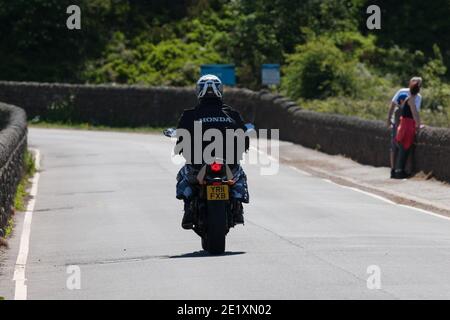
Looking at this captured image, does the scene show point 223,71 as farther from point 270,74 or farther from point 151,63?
point 151,63

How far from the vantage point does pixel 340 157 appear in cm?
3183

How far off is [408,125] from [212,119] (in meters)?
11.1

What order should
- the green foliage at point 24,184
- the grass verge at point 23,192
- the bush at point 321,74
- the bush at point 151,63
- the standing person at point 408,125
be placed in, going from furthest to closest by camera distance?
the bush at point 151,63, the bush at point 321,74, the standing person at point 408,125, the green foliage at point 24,184, the grass verge at point 23,192

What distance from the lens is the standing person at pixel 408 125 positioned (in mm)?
24812

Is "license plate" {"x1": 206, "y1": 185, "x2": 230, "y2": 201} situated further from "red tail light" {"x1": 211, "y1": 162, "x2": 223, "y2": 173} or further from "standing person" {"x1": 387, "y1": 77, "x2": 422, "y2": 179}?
"standing person" {"x1": 387, "y1": 77, "x2": 422, "y2": 179}

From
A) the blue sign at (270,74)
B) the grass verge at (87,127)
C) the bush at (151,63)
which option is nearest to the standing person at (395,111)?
the blue sign at (270,74)

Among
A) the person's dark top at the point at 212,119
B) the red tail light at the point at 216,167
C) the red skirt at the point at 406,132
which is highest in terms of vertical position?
the person's dark top at the point at 212,119

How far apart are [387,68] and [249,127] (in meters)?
38.3

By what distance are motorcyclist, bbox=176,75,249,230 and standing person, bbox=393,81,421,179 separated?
10.6 meters

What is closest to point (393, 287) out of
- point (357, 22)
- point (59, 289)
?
point (59, 289)

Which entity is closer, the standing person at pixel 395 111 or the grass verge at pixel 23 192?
the grass verge at pixel 23 192

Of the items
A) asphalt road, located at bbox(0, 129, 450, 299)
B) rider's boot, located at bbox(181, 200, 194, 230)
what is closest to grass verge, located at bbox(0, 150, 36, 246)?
asphalt road, located at bbox(0, 129, 450, 299)

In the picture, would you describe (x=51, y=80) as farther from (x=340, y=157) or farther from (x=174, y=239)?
(x=174, y=239)

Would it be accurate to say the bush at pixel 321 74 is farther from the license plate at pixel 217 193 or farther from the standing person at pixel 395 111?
the license plate at pixel 217 193
